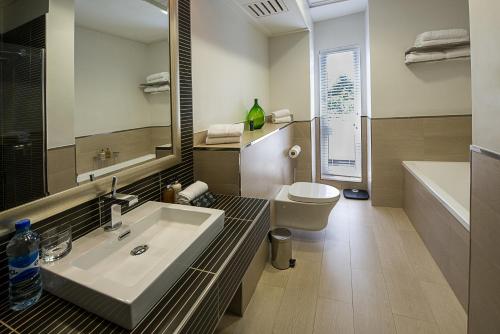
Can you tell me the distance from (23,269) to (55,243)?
131mm

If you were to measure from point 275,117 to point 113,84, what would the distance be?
7.27 ft

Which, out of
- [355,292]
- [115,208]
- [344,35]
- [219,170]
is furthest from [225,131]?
[344,35]

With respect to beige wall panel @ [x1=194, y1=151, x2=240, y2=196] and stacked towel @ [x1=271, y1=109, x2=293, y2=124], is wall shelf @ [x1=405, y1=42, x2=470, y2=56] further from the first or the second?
beige wall panel @ [x1=194, y1=151, x2=240, y2=196]

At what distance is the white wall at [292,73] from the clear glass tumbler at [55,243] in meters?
3.07

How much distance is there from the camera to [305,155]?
3.58m

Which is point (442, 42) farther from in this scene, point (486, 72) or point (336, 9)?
point (486, 72)

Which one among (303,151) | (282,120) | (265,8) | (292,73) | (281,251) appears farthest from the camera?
(303,151)

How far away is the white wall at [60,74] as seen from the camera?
2.83 feet

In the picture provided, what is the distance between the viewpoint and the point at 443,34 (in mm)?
2576

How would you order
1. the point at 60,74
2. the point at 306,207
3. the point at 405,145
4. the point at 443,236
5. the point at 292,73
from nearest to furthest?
1. the point at 60,74
2. the point at 443,236
3. the point at 306,207
4. the point at 405,145
5. the point at 292,73

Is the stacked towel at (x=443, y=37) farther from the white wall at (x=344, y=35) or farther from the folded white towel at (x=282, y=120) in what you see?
the folded white towel at (x=282, y=120)

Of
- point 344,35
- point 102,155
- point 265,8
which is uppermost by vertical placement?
point 344,35

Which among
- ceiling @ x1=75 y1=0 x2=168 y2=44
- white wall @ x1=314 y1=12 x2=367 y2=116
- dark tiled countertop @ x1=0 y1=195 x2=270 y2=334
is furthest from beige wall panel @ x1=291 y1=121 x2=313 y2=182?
dark tiled countertop @ x1=0 y1=195 x2=270 y2=334

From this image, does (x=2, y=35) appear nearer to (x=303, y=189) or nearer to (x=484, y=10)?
(x=484, y=10)
